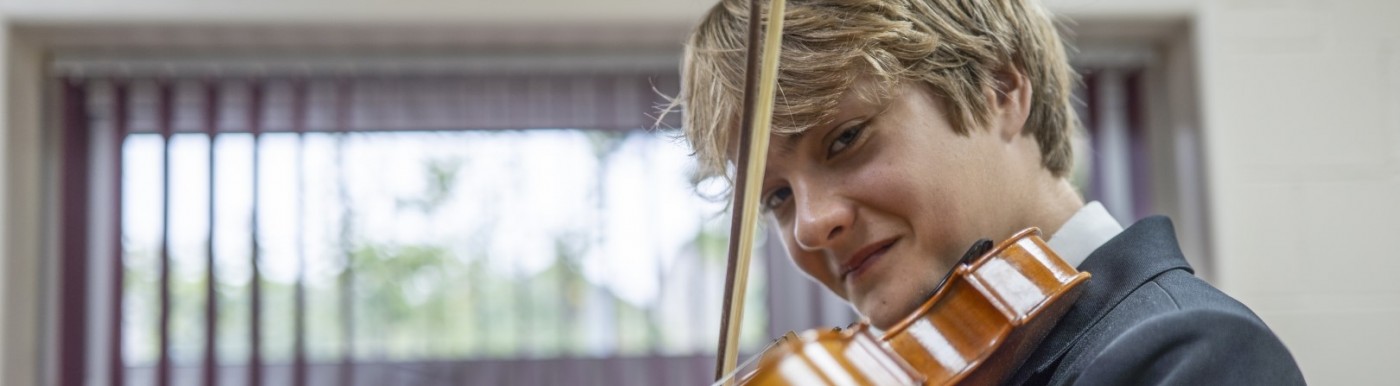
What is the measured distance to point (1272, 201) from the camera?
230cm

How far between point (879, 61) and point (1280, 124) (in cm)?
167

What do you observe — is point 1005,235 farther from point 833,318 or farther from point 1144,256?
point 833,318

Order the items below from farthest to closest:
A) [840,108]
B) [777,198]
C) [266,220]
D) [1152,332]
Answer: [266,220] < [777,198] < [840,108] < [1152,332]

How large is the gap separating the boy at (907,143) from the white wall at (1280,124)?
1309 mm

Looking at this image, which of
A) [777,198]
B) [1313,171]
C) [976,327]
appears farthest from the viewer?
[1313,171]

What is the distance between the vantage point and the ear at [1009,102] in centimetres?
94

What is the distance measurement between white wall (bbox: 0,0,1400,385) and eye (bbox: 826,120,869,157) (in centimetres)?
136

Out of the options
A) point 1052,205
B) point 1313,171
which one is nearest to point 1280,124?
point 1313,171

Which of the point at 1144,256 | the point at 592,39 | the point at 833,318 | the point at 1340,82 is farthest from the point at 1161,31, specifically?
the point at 1144,256

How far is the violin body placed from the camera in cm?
72

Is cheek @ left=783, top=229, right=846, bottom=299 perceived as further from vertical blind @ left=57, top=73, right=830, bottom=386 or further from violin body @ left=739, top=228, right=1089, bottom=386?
vertical blind @ left=57, top=73, right=830, bottom=386

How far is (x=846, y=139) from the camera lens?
2.97 feet

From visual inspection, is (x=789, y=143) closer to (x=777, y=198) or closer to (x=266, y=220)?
(x=777, y=198)

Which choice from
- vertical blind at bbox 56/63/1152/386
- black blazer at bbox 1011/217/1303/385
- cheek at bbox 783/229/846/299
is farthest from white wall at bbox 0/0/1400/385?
black blazer at bbox 1011/217/1303/385
